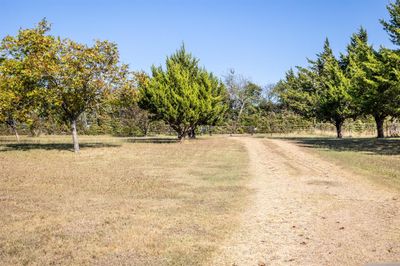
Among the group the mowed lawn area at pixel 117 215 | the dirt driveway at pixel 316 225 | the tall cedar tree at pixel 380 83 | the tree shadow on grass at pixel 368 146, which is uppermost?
the tall cedar tree at pixel 380 83

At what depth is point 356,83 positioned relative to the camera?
1548 inches

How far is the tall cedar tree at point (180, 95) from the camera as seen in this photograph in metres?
41.5

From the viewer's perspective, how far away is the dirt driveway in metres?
6.68

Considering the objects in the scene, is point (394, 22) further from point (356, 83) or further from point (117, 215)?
point (117, 215)

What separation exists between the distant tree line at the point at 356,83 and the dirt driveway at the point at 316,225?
17.8m

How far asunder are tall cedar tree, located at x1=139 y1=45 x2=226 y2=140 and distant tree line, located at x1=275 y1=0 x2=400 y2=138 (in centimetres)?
1476

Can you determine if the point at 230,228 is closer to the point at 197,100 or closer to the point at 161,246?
the point at 161,246

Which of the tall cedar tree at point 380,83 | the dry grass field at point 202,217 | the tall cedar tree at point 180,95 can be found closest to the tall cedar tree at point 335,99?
→ the tall cedar tree at point 380,83

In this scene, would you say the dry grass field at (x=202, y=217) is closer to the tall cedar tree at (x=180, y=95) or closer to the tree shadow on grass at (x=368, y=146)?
the tree shadow on grass at (x=368, y=146)

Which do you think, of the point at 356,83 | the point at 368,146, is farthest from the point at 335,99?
the point at 368,146

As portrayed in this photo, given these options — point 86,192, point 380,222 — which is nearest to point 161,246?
point 380,222

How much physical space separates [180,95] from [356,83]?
18.2 m

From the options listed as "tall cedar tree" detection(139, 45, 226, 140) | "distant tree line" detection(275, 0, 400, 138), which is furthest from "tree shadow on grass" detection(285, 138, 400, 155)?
"tall cedar tree" detection(139, 45, 226, 140)

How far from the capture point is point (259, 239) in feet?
25.2
